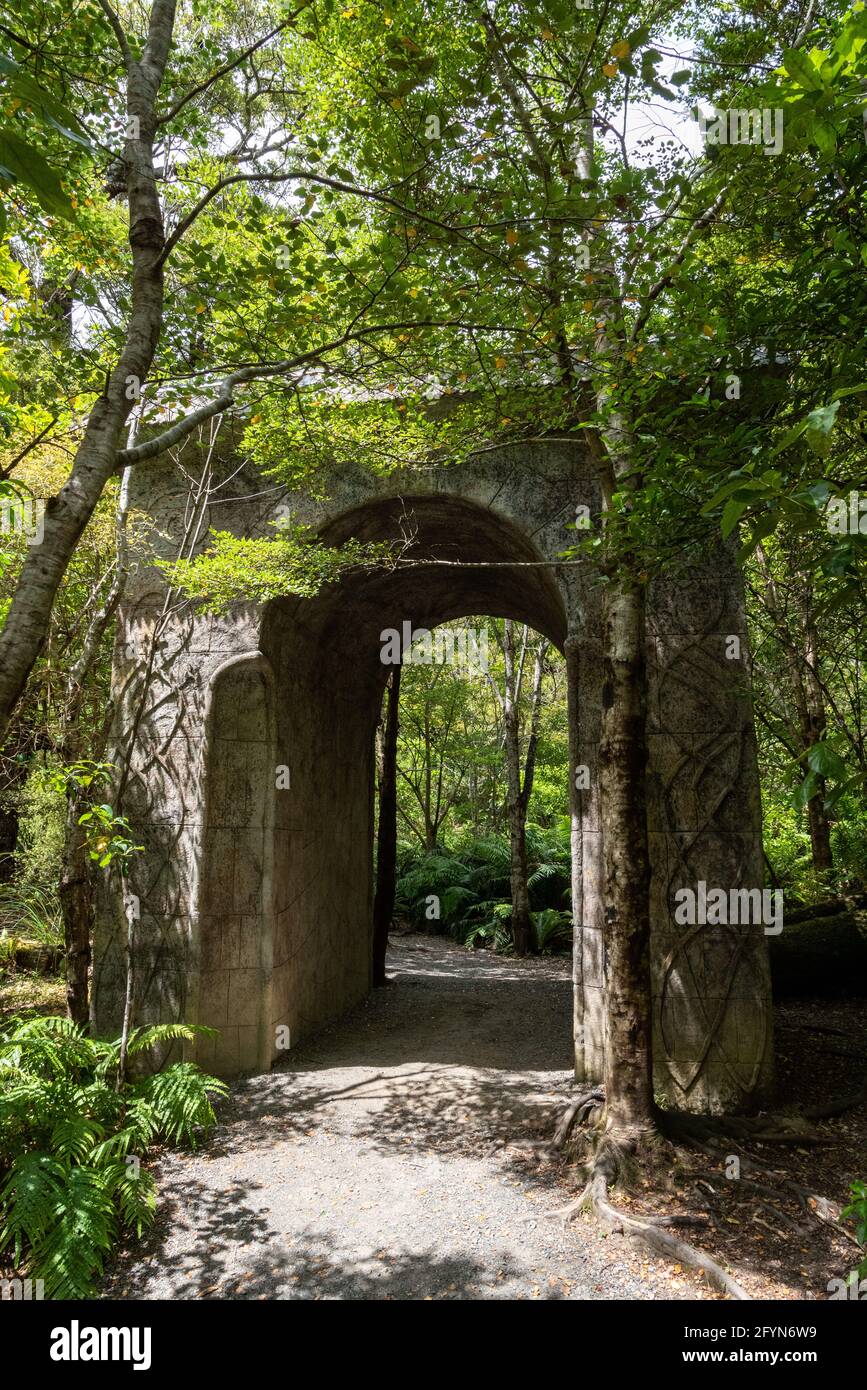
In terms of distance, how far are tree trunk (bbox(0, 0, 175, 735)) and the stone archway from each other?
9.22 ft

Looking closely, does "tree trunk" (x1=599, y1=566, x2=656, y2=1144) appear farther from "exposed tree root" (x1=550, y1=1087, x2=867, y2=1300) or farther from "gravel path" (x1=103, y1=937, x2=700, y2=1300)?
"gravel path" (x1=103, y1=937, x2=700, y2=1300)

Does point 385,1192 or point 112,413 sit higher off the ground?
point 112,413

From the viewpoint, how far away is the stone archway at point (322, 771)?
609cm

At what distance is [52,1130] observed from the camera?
4945 mm

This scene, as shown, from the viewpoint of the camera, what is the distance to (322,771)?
29.0 feet

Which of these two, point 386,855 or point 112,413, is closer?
point 112,413

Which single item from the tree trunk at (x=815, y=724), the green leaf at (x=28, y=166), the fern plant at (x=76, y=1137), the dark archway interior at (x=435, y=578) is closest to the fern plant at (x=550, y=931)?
the tree trunk at (x=815, y=724)

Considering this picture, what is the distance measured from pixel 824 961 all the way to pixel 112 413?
9047 mm

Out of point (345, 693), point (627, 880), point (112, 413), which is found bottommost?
point (627, 880)

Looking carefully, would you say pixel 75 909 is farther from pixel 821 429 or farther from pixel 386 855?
pixel 821 429

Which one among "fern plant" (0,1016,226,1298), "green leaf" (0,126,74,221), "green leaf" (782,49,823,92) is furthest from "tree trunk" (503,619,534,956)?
"green leaf" (0,126,74,221)

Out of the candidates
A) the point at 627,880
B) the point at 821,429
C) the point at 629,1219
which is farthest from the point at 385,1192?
the point at 821,429

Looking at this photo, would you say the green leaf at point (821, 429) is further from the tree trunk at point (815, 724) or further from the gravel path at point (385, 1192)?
the tree trunk at point (815, 724)
